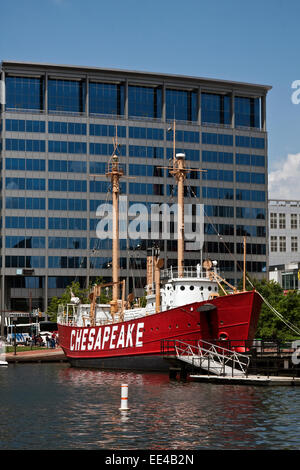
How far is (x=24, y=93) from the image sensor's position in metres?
115

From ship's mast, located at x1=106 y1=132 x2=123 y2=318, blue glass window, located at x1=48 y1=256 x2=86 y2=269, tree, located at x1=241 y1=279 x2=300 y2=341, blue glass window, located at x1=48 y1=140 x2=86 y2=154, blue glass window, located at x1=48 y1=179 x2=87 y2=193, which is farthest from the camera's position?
blue glass window, located at x1=48 y1=140 x2=86 y2=154

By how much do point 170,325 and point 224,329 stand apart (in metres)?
3.82

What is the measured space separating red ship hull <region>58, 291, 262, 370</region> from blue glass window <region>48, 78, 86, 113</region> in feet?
211

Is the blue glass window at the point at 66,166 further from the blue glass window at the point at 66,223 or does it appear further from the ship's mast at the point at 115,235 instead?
the ship's mast at the point at 115,235

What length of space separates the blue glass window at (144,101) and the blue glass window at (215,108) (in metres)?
7.91

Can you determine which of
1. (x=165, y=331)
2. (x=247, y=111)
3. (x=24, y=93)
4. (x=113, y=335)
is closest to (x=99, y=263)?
(x=24, y=93)

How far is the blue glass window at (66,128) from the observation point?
114419 mm

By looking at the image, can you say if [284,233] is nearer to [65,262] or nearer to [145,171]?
[145,171]

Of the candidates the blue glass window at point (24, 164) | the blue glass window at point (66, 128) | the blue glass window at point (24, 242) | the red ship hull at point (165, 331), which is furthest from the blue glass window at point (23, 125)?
the red ship hull at point (165, 331)

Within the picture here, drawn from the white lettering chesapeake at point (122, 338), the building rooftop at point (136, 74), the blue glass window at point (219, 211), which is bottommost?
the white lettering chesapeake at point (122, 338)

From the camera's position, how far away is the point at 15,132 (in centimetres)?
11288

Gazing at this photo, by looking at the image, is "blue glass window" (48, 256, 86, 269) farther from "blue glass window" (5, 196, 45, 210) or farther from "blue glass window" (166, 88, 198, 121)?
"blue glass window" (166, 88, 198, 121)

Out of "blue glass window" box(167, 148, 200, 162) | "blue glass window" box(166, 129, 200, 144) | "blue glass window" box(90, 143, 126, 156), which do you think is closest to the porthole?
"blue glass window" box(90, 143, 126, 156)

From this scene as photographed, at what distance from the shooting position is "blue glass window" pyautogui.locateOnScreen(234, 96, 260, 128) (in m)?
126
